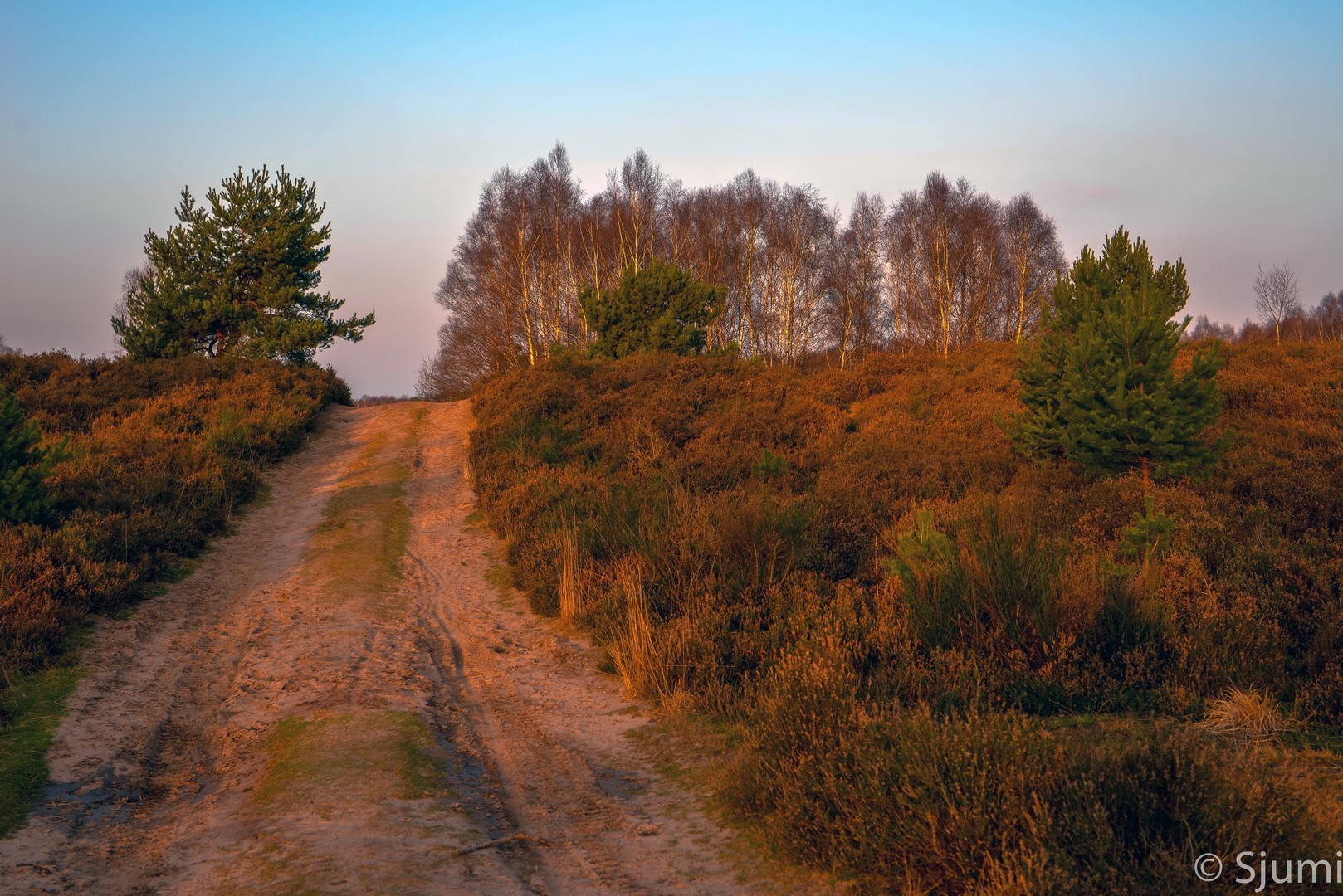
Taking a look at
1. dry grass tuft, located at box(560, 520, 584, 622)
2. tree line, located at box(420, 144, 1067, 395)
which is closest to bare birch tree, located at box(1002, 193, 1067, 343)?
tree line, located at box(420, 144, 1067, 395)

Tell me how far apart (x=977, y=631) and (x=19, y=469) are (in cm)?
1180

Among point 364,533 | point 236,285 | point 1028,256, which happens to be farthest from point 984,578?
point 1028,256

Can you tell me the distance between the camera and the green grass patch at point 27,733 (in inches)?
178

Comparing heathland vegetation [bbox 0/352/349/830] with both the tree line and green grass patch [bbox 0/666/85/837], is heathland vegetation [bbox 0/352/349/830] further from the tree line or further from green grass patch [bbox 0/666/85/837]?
the tree line

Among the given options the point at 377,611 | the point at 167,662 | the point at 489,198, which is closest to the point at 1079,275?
the point at 377,611

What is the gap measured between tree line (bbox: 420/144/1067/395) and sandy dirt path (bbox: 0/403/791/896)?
26.1m

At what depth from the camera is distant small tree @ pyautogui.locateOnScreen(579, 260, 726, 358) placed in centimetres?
2430

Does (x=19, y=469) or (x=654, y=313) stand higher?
(x=654, y=313)

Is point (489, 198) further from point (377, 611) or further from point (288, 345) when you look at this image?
point (377, 611)

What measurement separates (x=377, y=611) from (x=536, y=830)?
17.7 feet

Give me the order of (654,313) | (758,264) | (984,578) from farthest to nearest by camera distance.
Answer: (758,264) < (654,313) < (984,578)

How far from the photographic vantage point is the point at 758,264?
37594mm

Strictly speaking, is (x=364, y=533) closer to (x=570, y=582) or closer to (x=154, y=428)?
(x=570, y=582)

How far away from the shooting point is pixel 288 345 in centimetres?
2419
